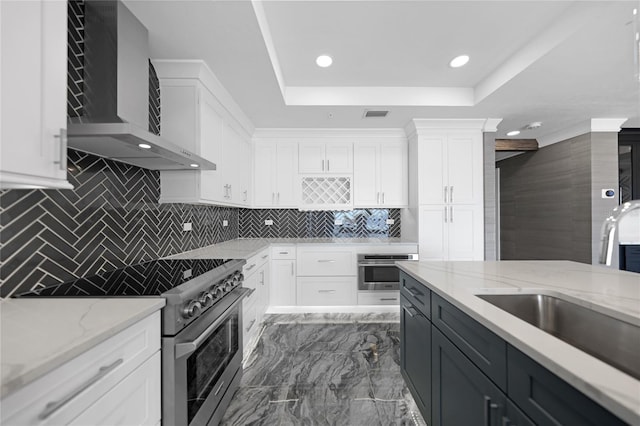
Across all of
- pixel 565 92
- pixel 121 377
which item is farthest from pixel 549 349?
pixel 565 92

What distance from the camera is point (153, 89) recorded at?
6.89 feet

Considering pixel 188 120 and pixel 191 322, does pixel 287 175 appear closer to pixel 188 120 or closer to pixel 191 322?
pixel 188 120

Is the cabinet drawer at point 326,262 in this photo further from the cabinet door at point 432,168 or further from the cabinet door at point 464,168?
the cabinet door at point 464,168

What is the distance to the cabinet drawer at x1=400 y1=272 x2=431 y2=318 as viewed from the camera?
1.49 metres

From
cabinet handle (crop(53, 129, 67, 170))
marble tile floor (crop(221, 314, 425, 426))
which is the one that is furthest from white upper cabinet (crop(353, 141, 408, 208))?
cabinet handle (crop(53, 129, 67, 170))

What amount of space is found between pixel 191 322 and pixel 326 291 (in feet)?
7.81

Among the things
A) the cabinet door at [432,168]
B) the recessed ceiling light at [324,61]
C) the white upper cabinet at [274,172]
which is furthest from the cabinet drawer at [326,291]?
the recessed ceiling light at [324,61]

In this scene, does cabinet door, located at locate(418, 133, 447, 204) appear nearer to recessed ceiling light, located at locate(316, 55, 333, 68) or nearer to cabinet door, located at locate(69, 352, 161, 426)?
recessed ceiling light, located at locate(316, 55, 333, 68)

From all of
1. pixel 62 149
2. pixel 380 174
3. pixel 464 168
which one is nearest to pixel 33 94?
pixel 62 149

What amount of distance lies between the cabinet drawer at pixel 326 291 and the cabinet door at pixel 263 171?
4.08 ft

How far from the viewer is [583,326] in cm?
112

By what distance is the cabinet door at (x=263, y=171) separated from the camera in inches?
152

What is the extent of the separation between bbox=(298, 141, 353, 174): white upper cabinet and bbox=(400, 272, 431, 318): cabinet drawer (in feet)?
7.31

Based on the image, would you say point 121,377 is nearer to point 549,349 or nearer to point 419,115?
point 549,349
